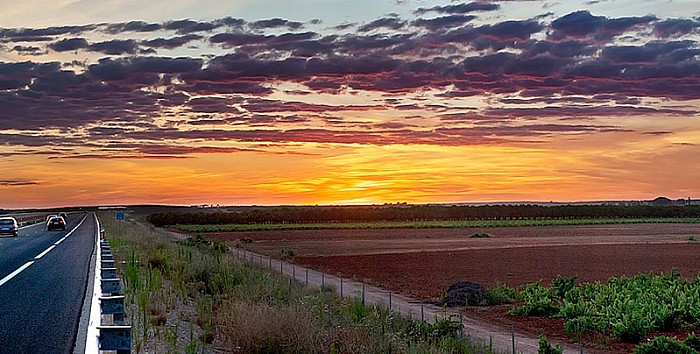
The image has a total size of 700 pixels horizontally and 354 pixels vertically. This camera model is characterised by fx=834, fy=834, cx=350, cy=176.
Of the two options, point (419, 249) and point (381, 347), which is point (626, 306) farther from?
point (419, 249)

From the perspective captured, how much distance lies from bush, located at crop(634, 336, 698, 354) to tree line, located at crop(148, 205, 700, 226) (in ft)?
402

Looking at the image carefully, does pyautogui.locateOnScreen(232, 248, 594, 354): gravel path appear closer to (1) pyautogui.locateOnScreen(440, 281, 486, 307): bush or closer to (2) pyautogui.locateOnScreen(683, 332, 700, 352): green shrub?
(1) pyautogui.locateOnScreen(440, 281, 486, 307): bush

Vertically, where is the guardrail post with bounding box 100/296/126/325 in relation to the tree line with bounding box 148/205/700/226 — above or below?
below

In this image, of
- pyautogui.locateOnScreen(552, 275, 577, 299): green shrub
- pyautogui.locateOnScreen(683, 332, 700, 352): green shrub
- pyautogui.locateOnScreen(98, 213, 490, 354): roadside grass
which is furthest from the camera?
pyautogui.locateOnScreen(552, 275, 577, 299): green shrub

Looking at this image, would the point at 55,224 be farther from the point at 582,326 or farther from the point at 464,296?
the point at 582,326

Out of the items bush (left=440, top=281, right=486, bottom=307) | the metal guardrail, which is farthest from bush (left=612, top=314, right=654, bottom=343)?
the metal guardrail

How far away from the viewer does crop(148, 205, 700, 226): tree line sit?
470 feet

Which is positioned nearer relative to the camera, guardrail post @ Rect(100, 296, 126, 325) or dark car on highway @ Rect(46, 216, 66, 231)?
guardrail post @ Rect(100, 296, 126, 325)

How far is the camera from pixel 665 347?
57.1 feet

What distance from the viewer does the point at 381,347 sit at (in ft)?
40.3

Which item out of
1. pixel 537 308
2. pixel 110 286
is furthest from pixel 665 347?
pixel 110 286

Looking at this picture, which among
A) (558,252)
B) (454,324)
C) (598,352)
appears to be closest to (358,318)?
(454,324)

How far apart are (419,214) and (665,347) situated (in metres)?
147

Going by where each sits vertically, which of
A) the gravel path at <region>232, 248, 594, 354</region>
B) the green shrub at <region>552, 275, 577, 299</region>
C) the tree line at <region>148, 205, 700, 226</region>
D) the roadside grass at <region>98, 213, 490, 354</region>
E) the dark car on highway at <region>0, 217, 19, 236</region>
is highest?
the tree line at <region>148, 205, 700, 226</region>
